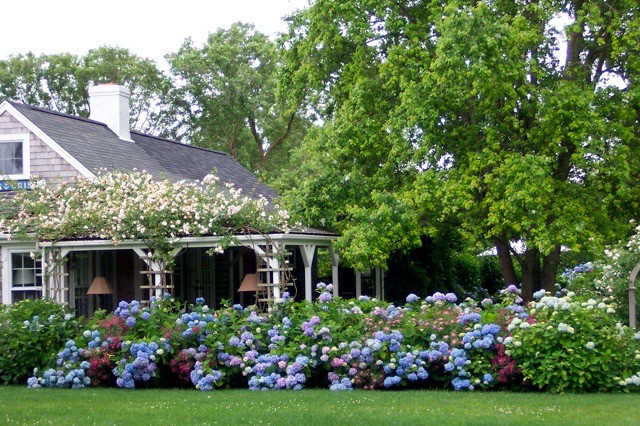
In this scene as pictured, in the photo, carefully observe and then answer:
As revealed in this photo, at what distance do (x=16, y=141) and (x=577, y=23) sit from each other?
12.7m

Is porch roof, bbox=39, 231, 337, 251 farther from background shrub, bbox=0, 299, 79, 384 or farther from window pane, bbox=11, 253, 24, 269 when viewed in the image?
background shrub, bbox=0, 299, 79, 384

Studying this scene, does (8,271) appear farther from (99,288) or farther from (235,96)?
(235,96)

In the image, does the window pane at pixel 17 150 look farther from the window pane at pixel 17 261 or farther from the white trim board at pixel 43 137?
the window pane at pixel 17 261

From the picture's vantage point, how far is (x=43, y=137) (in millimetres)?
21141

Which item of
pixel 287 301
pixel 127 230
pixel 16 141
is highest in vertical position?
pixel 16 141

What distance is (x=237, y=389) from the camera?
13.1 meters

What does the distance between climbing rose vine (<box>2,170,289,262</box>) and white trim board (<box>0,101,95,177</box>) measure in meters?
1.43

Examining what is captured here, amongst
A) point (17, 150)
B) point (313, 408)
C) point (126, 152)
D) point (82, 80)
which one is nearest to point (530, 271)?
point (126, 152)

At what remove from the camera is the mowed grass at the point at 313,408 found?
10156mm

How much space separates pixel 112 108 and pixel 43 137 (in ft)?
13.6

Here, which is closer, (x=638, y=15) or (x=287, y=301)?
(x=287, y=301)

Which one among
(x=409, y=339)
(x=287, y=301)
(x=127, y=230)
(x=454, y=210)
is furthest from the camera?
(x=454, y=210)

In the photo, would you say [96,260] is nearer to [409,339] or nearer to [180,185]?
[180,185]

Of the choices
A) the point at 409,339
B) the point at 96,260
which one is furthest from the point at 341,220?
the point at 409,339
